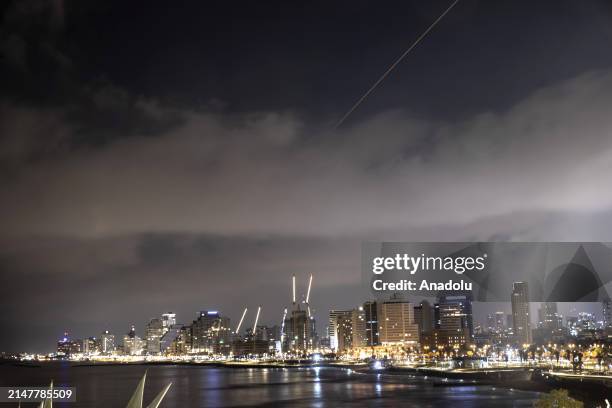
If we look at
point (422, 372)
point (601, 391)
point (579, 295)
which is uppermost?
point (579, 295)

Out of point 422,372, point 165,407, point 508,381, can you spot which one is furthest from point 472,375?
point 165,407

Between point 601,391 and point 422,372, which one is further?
point 422,372

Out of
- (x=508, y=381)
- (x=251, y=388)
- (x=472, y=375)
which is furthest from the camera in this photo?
(x=472, y=375)

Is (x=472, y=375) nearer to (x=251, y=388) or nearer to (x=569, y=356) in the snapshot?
(x=569, y=356)

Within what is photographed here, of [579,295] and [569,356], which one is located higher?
[579,295]

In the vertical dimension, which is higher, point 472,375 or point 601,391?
point 601,391

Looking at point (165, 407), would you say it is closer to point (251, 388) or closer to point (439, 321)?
point (251, 388)

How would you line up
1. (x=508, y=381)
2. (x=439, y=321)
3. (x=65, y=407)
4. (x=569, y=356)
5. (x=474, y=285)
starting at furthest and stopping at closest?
(x=439, y=321) < (x=569, y=356) < (x=508, y=381) < (x=65, y=407) < (x=474, y=285)

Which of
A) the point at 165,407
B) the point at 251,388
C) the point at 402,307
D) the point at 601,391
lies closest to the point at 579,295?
the point at 601,391

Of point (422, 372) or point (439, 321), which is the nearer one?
point (422, 372)
